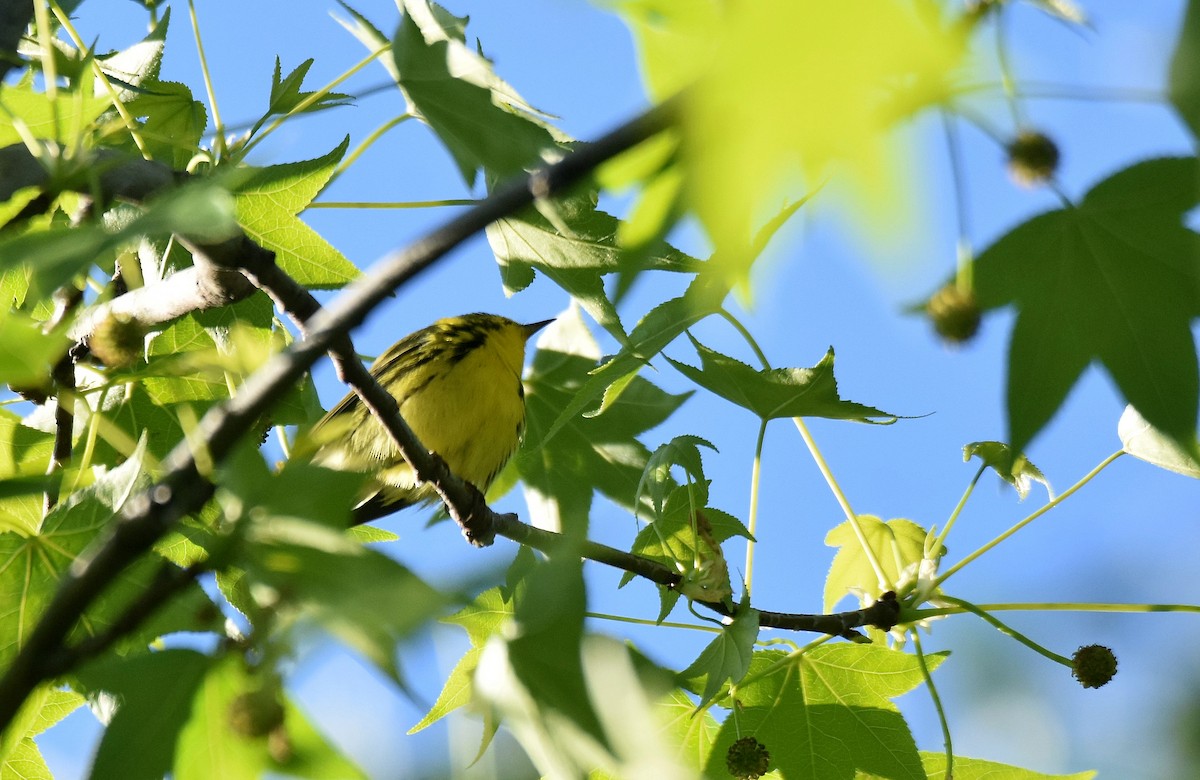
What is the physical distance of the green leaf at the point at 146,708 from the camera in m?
1.08

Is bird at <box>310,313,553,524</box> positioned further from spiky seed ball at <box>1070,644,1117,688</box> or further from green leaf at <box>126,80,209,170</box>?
spiky seed ball at <box>1070,644,1117,688</box>

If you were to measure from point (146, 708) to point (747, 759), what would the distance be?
1.01 m

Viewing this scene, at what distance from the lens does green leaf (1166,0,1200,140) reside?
70 cm

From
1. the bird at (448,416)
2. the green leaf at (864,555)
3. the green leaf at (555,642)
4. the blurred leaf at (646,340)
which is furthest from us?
the bird at (448,416)

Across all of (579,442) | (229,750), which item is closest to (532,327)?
(579,442)

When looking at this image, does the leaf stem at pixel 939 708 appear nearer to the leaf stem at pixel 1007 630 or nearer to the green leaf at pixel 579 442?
the leaf stem at pixel 1007 630

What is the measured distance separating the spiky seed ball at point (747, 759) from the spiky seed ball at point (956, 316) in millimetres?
963

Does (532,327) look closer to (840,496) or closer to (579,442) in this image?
(579,442)

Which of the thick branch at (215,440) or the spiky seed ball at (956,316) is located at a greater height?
the spiky seed ball at (956,316)

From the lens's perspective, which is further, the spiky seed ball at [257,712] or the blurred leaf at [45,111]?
the blurred leaf at [45,111]

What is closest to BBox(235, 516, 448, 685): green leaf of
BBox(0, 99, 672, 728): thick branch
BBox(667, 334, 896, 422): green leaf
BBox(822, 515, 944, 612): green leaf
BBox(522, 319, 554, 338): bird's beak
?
BBox(0, 99, 672, 728): thick branch

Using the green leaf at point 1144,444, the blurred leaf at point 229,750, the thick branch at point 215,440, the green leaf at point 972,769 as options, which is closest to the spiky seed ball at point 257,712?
the blurred leaf at point 229,750

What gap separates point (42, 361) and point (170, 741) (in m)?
0.43

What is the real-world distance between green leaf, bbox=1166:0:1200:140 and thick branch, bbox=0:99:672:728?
15.2 inches
